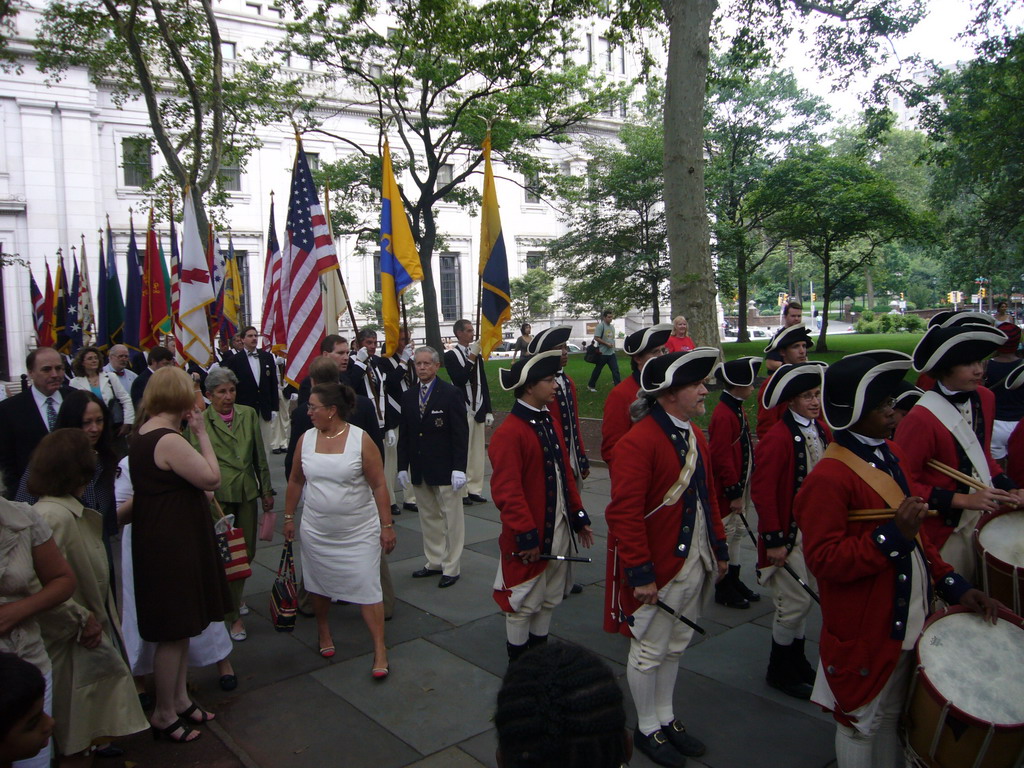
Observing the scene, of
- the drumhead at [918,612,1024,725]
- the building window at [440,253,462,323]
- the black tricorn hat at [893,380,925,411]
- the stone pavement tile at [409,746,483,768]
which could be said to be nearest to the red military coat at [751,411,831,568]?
the black tricorn hat at [893,380,925,411]

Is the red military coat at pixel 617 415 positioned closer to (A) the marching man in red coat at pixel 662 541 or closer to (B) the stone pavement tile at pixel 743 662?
(B) the stone pavement tile at pixel 743 662

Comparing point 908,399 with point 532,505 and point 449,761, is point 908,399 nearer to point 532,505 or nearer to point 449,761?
point 532,505

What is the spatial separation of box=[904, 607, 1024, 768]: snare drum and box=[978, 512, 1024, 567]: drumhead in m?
0.90

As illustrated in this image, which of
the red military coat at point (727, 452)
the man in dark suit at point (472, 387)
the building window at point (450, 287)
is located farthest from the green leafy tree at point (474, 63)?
the building window at point (450, 287)

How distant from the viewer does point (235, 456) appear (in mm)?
5312

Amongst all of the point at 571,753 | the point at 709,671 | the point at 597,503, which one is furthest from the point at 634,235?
the point at 571,753

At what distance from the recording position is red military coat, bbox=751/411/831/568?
4.12m

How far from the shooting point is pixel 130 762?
3.83 m

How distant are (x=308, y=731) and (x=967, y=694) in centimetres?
317

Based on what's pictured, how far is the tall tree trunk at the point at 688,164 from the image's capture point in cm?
1141

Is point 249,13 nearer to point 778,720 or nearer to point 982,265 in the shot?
point 982,265

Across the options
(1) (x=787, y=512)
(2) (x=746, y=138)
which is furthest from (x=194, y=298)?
(2) (x=746, y=138)

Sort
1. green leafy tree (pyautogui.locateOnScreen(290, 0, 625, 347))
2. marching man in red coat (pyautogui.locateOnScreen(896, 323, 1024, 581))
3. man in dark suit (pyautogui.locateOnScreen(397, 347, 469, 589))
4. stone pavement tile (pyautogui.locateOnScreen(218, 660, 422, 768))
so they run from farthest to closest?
green leafy tree (pyautogui.locateOnScreen(290, 0, 625, 347)) → man in dark suit (pyautogui.locateOnScreen(397, 347, 469, 589)) → marching man in red coat (pyautogui.locateOnScreen(896, 323, 1024, 581)) → stone pavement tile (pyautogui.locateOnScreen(218, 660, 422, 768))

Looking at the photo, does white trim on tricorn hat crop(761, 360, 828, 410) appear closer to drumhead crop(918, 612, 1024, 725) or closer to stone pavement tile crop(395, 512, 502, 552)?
drumhead crop(918, 612, 1024, 725)
